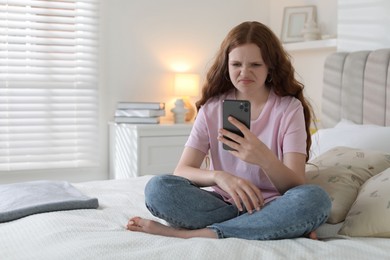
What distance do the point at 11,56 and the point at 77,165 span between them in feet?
2.61

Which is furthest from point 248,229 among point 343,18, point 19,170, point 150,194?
point 19,170

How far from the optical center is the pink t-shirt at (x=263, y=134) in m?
1.71

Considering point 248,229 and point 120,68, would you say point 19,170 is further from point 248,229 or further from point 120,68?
point 248,229

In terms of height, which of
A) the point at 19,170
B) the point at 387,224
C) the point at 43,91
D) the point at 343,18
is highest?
the point at 343,18

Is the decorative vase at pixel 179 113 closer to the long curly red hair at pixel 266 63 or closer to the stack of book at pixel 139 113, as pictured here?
the stack of book at pixel 139 113

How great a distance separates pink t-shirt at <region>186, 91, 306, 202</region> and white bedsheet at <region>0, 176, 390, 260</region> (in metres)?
0.29

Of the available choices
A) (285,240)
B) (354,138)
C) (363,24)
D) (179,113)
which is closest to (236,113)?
(285,240)

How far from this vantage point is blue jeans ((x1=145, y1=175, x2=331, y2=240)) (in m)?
1.50

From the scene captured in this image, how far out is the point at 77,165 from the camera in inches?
147

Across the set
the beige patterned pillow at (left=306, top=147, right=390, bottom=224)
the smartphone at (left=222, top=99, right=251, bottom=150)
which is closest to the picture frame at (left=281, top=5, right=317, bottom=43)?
the beige patterned pillow at (left=306, top=147, right=390, bottom=224)

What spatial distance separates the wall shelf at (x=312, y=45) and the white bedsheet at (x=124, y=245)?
1856mm

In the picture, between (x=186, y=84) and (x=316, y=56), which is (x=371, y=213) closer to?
(x=316, y=56)

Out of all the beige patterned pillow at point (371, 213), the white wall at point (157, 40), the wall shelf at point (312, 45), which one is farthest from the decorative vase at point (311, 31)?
the beige patterned pillow at point (371, 213)

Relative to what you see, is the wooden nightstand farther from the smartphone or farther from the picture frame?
the smartphone
